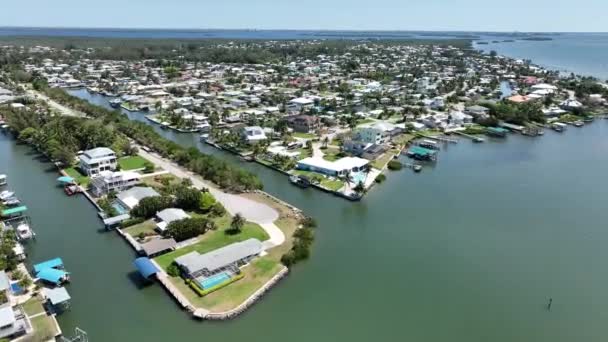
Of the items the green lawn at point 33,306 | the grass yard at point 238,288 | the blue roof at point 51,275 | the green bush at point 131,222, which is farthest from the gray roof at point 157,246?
the green lawn at point 33,306

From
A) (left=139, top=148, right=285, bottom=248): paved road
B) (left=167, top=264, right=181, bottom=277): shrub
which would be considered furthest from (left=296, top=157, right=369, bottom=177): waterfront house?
(left=167, top=264, right=181, bottom=277): shrub

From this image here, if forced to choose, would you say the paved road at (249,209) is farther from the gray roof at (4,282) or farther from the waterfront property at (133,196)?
the gray roof at (4,282)

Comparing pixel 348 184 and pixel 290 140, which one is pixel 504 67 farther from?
pixel 348 184

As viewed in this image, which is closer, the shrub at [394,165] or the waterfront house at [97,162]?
the waterfront house at [97,162]

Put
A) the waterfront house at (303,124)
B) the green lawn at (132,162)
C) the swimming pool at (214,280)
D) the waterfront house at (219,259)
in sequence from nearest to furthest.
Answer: the swimming pool at (214,280), the waterfront house at (219,259), the green lawn at (132,162), the waterfront house at (303,124)

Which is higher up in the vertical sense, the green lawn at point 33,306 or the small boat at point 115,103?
the small boat at point 115,103

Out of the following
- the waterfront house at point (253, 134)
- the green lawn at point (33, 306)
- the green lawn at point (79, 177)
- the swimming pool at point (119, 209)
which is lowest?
the green lawn at point (33, 306)

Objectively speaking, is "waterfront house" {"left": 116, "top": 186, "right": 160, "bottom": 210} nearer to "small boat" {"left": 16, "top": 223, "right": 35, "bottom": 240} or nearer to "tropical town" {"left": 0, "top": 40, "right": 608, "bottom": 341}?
"tropical town" {"left": 0, "top": 40, "right": 608, "bottom": 341}
